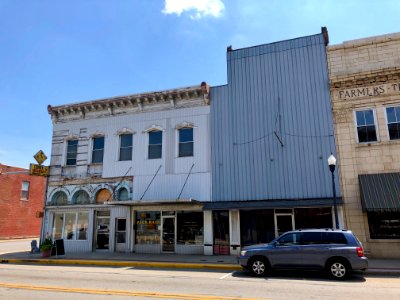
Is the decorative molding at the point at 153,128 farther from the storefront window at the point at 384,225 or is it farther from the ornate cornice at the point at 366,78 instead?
the storefront window at the point at 384,225

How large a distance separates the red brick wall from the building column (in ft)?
79.7

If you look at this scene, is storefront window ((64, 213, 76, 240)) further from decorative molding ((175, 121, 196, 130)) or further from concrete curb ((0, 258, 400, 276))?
decorative molding ((175, 121, 196, 130))

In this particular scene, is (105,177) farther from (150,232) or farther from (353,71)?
(353,71)

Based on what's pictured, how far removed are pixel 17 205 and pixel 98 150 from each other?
18.3 m

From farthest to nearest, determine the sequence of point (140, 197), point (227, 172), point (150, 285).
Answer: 1. point (140, 197)
2. point (227, 172)
3. point (150, 285)

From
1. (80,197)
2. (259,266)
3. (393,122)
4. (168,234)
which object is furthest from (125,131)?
(393,122)

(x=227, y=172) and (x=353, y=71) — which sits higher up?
(x=353, y=71)

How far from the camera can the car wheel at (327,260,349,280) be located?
11211 mm

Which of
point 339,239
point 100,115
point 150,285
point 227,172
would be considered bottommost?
point 150,285

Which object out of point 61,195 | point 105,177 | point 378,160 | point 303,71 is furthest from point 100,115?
point 378,160

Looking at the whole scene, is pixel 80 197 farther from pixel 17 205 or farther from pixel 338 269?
pixel 338 269

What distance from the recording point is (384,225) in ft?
52.4

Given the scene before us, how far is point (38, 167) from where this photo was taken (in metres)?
22.7

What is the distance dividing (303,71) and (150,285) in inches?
546
